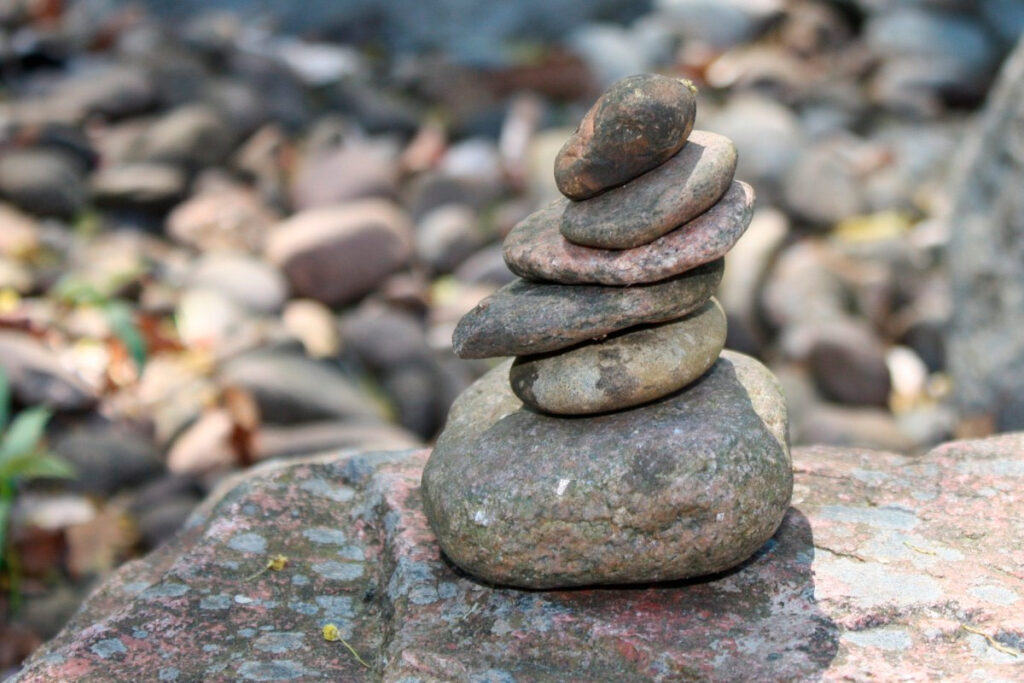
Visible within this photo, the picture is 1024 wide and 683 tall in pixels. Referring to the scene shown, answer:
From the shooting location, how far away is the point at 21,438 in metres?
6.78

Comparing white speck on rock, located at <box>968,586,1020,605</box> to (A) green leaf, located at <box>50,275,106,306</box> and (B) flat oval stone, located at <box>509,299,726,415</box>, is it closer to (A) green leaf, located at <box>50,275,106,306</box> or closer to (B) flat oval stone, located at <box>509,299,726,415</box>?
(B) flat oval stone, located at <box>509,299,726,415</box>

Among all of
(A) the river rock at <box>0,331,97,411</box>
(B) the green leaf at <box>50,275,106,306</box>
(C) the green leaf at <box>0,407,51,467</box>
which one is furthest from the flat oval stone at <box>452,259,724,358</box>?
(B) the green leaf at <box>50,275,106,306</box>

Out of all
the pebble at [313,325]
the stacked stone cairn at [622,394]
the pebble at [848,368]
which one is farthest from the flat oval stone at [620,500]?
the pebble at [313,325]

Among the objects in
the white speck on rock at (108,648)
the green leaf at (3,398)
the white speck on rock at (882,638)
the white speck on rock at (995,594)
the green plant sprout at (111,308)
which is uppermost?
the white speck on rock at (108,648)

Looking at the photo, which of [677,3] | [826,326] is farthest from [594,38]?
[826,326]

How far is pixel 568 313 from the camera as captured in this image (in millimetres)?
3953

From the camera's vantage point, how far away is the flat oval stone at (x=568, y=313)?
395 cm

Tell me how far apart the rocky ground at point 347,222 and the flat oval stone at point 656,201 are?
9.85 ft

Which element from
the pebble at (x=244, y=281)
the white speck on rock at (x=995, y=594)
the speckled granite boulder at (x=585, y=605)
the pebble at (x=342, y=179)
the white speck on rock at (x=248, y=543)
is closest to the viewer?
the speckled granite boulder at (x=585, y=605)

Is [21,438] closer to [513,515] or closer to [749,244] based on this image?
[513,515]

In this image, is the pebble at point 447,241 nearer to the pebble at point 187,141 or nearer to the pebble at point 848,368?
the pebble at point 187,141

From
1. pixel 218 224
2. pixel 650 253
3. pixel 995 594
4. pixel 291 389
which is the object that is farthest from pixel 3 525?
pixel 995 594

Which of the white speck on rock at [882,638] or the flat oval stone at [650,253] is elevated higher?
the flat oval stone at [650,253]

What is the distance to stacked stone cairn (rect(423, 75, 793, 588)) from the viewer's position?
3.81 m
